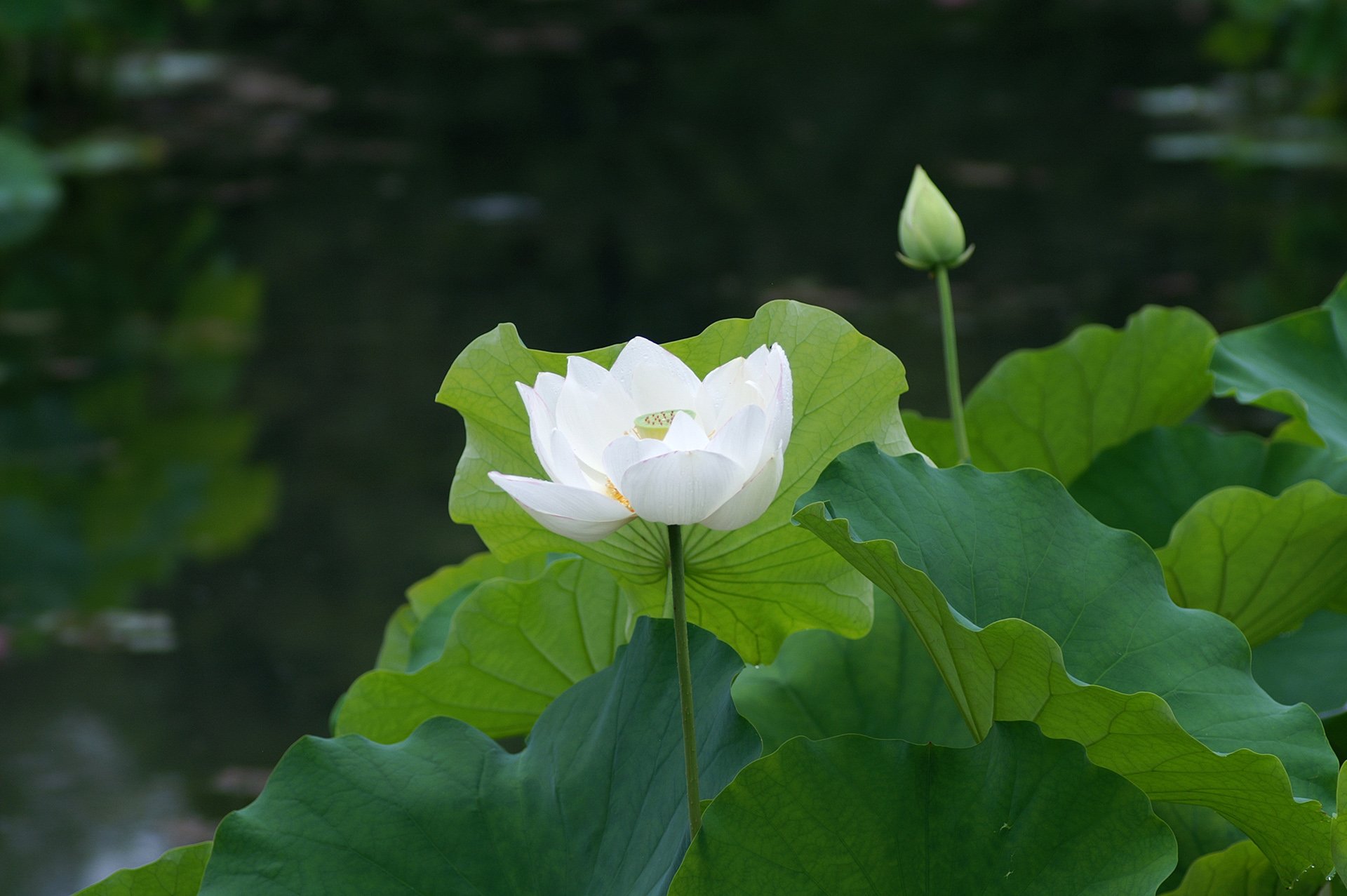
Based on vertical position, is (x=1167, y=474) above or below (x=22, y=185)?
above

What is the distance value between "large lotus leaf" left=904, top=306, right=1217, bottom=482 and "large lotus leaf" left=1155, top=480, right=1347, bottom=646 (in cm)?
20

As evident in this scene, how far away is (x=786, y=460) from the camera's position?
2.19 feet

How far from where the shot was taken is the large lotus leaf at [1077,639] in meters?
0.53

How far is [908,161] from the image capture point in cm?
516

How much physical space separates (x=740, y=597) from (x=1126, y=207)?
420 centimetres

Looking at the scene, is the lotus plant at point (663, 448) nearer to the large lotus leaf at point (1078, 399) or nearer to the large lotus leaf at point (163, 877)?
the large lotus leaf at point (163, 877)

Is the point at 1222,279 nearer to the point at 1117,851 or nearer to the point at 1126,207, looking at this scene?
the point at 1126,207

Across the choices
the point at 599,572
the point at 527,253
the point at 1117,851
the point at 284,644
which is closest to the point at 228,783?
the point at 284,644

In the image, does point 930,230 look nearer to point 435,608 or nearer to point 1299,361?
point 1299,361

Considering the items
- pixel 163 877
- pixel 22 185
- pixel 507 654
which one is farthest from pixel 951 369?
pixel 22 185

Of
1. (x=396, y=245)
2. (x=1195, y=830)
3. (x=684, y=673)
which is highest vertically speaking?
(x=684, y=673)

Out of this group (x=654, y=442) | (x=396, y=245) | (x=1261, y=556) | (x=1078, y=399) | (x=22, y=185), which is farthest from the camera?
(x=22, y=185)

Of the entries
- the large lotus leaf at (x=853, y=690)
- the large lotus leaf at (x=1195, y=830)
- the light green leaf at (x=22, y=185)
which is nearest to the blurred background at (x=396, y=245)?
the light green leaf at (x=22, y=185)

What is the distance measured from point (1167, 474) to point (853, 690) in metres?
0.26
